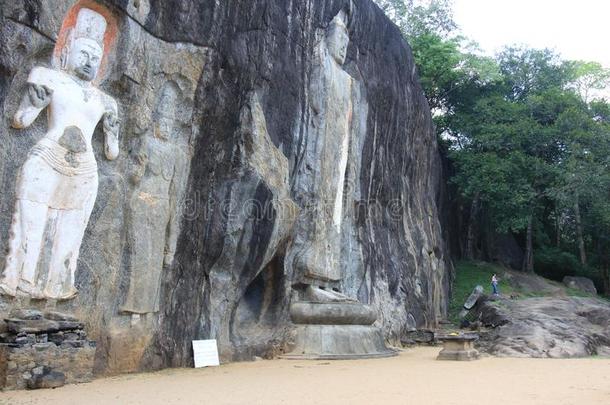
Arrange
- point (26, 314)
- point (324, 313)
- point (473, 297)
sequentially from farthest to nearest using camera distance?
point (473, 297)
point (324, 313)
point (26, 314)

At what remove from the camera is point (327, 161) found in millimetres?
11391

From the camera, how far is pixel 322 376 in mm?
7090

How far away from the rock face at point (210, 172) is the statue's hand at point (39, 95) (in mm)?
150

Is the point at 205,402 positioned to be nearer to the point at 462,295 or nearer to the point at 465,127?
the point at 462,295

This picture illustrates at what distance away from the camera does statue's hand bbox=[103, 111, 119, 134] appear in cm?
704

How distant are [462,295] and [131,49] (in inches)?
589

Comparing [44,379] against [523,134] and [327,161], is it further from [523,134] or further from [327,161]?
[523,134]

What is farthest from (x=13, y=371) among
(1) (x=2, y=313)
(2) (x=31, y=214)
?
(2) (x=31, y=214)

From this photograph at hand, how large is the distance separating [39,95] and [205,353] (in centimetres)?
374

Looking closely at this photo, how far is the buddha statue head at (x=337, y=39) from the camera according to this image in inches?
470

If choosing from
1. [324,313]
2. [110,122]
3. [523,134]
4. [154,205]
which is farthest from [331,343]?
[523,134]

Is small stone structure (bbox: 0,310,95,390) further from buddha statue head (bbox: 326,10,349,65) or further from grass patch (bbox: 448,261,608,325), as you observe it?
→ grass patch (bbox: 448,261,608,325)

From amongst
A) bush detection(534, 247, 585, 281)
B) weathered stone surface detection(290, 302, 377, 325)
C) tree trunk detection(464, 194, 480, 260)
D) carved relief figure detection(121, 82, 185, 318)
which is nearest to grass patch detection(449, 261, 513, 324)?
tree trunk detection(464, 194, 480, 260)

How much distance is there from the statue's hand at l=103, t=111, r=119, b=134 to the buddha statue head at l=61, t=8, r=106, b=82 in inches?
17.3
